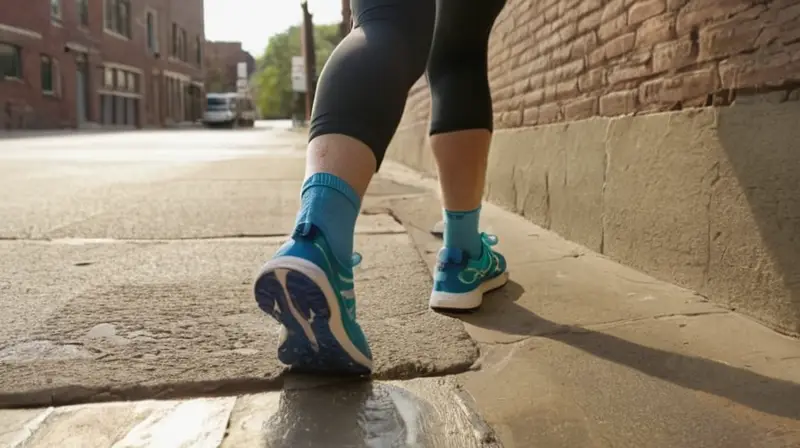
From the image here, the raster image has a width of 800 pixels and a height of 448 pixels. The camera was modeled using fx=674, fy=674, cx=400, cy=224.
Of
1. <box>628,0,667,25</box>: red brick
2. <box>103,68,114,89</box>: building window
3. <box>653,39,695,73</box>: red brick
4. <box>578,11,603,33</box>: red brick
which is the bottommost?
<box>653,39,695,73</box>: red brick

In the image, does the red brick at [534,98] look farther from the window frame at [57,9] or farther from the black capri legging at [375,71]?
the window frame at [57,9]

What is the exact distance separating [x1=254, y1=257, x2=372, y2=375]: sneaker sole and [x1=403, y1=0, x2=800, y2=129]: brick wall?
97cm

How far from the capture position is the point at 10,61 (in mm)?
19328

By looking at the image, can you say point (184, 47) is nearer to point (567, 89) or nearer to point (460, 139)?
point (567, 89)

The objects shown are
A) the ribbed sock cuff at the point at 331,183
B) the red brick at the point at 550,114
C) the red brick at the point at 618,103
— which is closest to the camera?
the ribbed sock cuff at the point at 331,183

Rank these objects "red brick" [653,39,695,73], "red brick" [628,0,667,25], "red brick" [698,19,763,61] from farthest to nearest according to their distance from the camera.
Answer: "red brick" [628,0,667,25], "red brick" [653,39,695,73], "red brick" [698,19,763,61]

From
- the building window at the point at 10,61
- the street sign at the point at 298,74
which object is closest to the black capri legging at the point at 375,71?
the building window at the point at 10,61

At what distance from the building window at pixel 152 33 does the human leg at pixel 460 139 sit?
31.2m

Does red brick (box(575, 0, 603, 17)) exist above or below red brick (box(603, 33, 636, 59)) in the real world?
above

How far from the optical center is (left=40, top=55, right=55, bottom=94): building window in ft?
68.2

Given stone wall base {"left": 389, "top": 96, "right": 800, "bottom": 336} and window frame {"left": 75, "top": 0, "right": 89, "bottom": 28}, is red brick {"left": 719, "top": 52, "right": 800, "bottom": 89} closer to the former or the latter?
stone wall base {"left": 389, "top": 96, "right": 800, "bottom": 336}

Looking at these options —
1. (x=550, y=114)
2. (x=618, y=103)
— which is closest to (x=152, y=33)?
(x=550, y=114)

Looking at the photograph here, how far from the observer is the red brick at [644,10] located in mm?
1765

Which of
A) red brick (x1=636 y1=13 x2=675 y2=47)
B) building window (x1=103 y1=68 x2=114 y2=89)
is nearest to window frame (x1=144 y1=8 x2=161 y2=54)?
building window (x1=103 y1=68 x2=114 y2=89)
